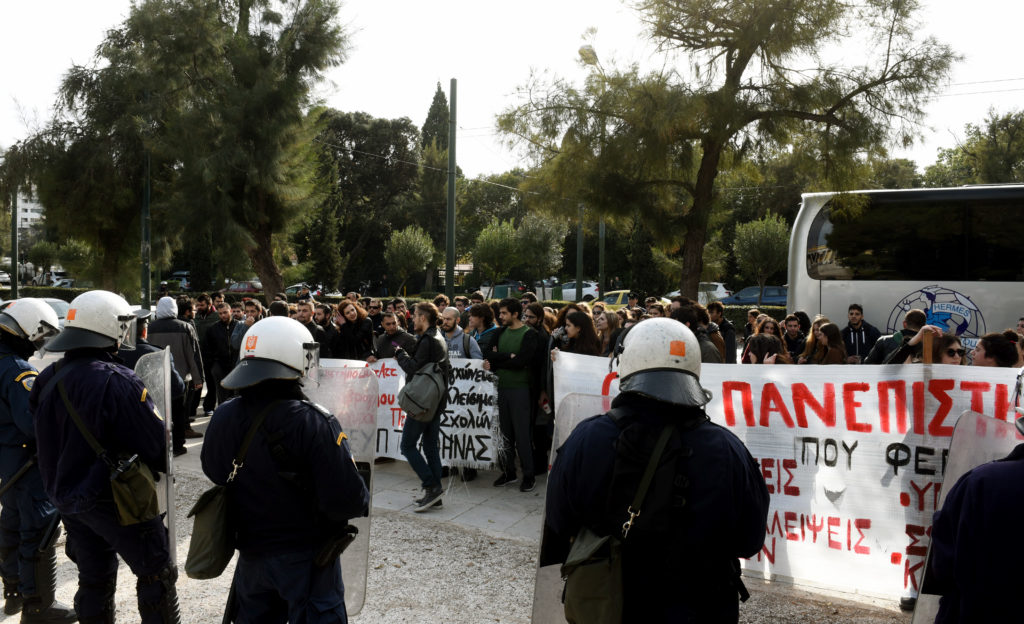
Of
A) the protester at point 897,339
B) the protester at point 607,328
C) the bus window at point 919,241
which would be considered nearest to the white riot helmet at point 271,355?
the protester at point 607,328

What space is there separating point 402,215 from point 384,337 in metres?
44.2

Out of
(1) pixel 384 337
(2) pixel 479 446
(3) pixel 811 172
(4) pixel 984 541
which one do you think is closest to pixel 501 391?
(2) pixel 479 446

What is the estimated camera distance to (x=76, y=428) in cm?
347

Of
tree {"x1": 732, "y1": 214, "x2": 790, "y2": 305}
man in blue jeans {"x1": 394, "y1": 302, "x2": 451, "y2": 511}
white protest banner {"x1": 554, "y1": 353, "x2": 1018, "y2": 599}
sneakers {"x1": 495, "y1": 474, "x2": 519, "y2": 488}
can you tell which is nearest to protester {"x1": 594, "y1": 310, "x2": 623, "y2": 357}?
sneakers {"x1": 495, "y1": 474, "x2": 519, "y2": 488}

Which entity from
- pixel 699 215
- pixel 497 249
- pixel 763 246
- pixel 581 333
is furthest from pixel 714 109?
pixel 497 249

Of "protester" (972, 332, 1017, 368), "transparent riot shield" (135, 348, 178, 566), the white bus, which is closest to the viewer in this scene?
"transparent riot shield" (135, 348, 178, 566)

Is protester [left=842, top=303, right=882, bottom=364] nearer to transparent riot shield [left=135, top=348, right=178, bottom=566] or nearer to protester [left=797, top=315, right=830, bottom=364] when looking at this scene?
protester [left=797, top=315, right=830, bottom=364]

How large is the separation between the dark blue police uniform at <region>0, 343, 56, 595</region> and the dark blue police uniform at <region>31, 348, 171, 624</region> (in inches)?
21.7

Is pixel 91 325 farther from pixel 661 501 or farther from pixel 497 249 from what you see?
pixel 497 249

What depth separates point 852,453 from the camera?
15.3 feet

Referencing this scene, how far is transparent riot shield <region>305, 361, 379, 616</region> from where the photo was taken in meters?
3.74

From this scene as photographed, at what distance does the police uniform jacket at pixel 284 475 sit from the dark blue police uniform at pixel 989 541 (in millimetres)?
2014

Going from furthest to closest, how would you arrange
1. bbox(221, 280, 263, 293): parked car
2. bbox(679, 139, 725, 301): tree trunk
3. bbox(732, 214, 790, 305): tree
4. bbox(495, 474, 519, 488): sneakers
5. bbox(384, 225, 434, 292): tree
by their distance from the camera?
bbox(384, 225, 434, 292): tree → bbox(221, 280, 263, 293): parked car → bbox(732, 214, 790, 305): tree → bbox(679, 139, 725, 301): tree trunk → bbox(495, 474, 519, 488): sneakers

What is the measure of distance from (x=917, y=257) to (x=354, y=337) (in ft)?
25.7
